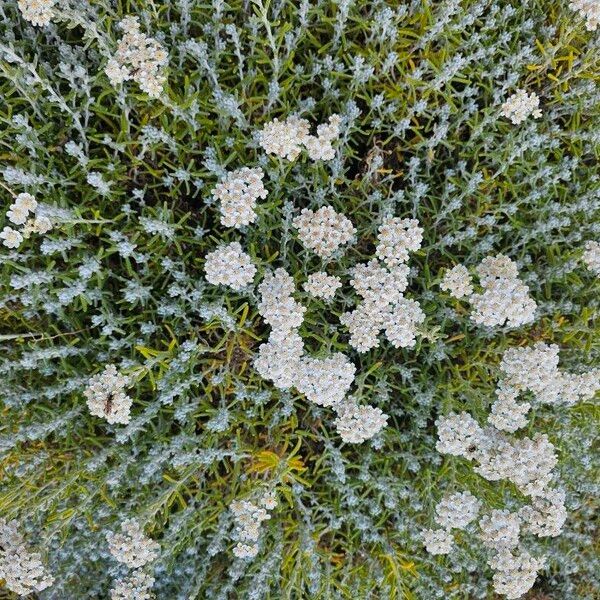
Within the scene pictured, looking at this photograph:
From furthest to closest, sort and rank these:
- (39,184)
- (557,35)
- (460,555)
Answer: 1. (460,555)
2. (557,35)
3. (39,184)

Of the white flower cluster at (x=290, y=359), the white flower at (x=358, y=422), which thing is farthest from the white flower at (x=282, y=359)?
the white flower at (x=358, y=422)

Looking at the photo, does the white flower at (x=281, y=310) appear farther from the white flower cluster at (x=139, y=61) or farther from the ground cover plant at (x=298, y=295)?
the white flower cluster at (x=139, y=61)

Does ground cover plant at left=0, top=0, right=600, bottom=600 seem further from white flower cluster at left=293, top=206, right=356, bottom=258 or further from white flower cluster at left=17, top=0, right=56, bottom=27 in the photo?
white flower cluster at left=17, top=0, right=56, bottom=27

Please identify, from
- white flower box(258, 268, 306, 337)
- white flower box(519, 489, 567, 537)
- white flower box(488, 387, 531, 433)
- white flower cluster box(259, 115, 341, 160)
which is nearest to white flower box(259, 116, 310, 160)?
white flower cluster box(259, 115, 341, 160)

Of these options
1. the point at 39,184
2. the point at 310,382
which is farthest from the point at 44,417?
the point at 310,382

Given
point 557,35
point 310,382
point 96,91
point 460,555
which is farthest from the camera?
point 460,555

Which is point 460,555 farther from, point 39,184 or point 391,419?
point 39,184
